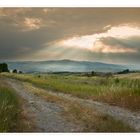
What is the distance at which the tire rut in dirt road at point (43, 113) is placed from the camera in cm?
480

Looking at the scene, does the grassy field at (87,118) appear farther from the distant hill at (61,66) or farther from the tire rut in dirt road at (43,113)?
the distant hill at (61,66)

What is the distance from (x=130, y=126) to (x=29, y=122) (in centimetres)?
108

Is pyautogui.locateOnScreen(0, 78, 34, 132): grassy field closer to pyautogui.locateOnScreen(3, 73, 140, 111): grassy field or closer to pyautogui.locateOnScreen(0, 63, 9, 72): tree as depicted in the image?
pyautogui.locateOnScreen(0, 63, 9, 72): tree

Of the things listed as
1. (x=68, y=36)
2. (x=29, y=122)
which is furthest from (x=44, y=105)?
(x=68, y=36)

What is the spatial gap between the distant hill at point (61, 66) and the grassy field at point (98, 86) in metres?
0.07

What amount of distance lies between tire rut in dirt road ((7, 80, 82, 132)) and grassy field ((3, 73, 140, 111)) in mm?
151

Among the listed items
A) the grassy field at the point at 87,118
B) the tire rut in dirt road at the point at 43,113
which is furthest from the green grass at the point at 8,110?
the grassy field at the point at 87,118

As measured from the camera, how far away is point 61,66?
521 centimetres

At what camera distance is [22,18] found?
5168 millimetres

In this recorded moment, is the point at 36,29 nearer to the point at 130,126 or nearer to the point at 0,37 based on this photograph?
the point at 0,37

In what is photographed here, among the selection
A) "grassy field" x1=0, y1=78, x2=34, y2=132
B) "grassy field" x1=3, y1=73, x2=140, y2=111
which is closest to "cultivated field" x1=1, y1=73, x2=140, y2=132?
"grassy field" x1=3, y1=73, x2=140, y2=111

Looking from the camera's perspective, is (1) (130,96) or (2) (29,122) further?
(1) (130,96)

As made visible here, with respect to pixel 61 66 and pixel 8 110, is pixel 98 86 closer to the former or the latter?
pixel 61 66

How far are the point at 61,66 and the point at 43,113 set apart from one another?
59 centimetres
